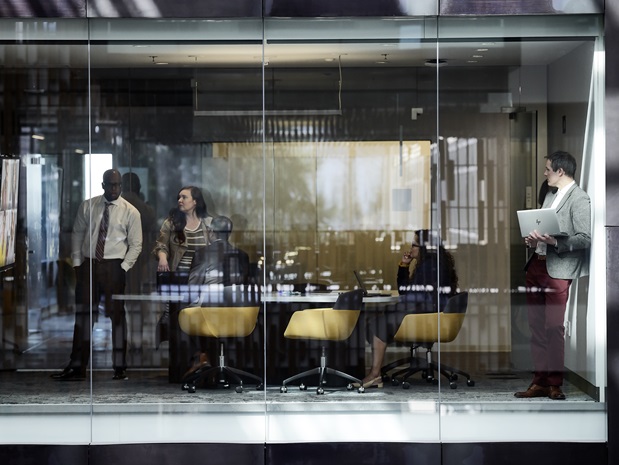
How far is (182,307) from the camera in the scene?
7.62m

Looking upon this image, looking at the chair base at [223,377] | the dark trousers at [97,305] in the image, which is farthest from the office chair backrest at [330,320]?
the dark trousers at [97,305]

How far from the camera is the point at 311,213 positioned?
7648 mm

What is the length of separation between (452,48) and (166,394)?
131 inches

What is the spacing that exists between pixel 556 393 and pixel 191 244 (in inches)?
116

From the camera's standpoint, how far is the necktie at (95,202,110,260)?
760 cm

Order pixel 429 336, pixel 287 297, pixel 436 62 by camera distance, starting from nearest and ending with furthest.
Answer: pixel 436 62, pixel 429 336, pixel 287 297

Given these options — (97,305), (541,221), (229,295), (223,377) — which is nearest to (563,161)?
(541,221)

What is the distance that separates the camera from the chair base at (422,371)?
755 centimetres

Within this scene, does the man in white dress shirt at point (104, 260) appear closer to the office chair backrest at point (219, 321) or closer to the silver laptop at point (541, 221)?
the office chair backrest at point (219, 321)

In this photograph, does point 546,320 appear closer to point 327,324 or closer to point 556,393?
point 556,393

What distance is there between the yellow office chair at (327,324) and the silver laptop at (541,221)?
1.34 metres

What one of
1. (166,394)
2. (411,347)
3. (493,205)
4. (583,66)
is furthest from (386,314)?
(583,66)

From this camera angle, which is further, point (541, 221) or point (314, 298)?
point (314, 298)

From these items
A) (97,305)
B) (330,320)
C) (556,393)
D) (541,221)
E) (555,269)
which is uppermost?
(541,221)
